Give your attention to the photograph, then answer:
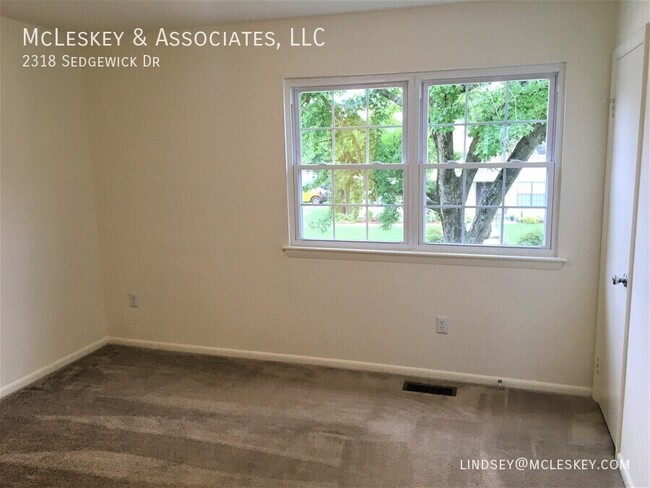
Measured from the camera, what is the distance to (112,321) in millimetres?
4031

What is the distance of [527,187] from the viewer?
3.01 m

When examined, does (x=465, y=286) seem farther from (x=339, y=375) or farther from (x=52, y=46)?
(x=52, y=46)

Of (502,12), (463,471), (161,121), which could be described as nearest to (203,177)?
(161,121)

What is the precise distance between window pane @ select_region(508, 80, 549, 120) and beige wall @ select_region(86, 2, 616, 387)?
5.9 inches

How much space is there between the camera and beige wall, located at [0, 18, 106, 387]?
124 inches

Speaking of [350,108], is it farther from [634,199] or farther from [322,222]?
[634,199]

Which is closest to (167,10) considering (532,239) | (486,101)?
(486,101)

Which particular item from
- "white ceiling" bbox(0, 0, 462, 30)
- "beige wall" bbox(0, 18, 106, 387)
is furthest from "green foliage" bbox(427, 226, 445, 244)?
"beige wall" bbox(0, 18, 106, 387)

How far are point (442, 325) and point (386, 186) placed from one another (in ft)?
3.23

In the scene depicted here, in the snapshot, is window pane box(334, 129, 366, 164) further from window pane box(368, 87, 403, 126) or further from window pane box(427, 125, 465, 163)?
window pane box(427, 125, 465, 163)

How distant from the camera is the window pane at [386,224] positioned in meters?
3.30

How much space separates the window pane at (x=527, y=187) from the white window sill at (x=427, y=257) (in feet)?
1.11

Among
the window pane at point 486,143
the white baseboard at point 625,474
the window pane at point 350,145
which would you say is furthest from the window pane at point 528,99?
the white baseboard at point 625,474

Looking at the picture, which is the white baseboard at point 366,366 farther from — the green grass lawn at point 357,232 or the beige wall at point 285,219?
the green grass lawn at point 357,232
